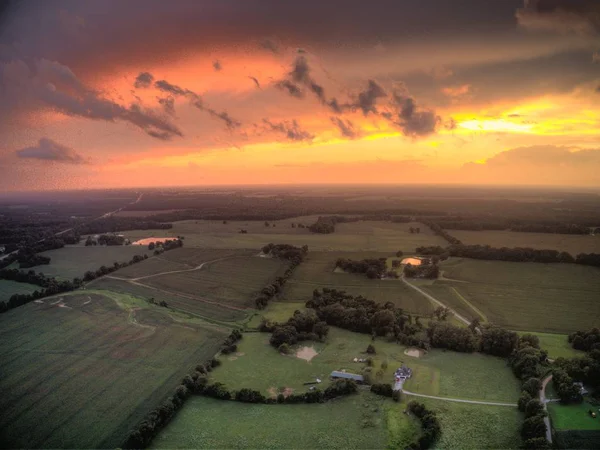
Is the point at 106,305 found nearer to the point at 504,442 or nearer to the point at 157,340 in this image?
the point at 157,340

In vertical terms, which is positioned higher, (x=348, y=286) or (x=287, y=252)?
(x=287, y=252)

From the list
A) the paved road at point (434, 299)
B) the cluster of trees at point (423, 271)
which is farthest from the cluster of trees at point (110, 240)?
the paved road at point (434, 299)

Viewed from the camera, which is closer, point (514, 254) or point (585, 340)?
point (585, 340)

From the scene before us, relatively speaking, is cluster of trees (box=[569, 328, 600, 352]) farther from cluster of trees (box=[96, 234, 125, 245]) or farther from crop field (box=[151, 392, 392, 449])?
cluster of trees (box=[96, 234, 125, 245])

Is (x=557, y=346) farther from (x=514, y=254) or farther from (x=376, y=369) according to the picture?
(x=514, y=254)

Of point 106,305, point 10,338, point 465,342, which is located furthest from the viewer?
point 106,305

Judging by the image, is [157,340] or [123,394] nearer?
[123,394]

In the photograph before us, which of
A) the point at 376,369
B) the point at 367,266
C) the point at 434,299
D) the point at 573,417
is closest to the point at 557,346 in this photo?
the point at 573,417

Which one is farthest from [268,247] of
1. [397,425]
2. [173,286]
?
[397,425]
